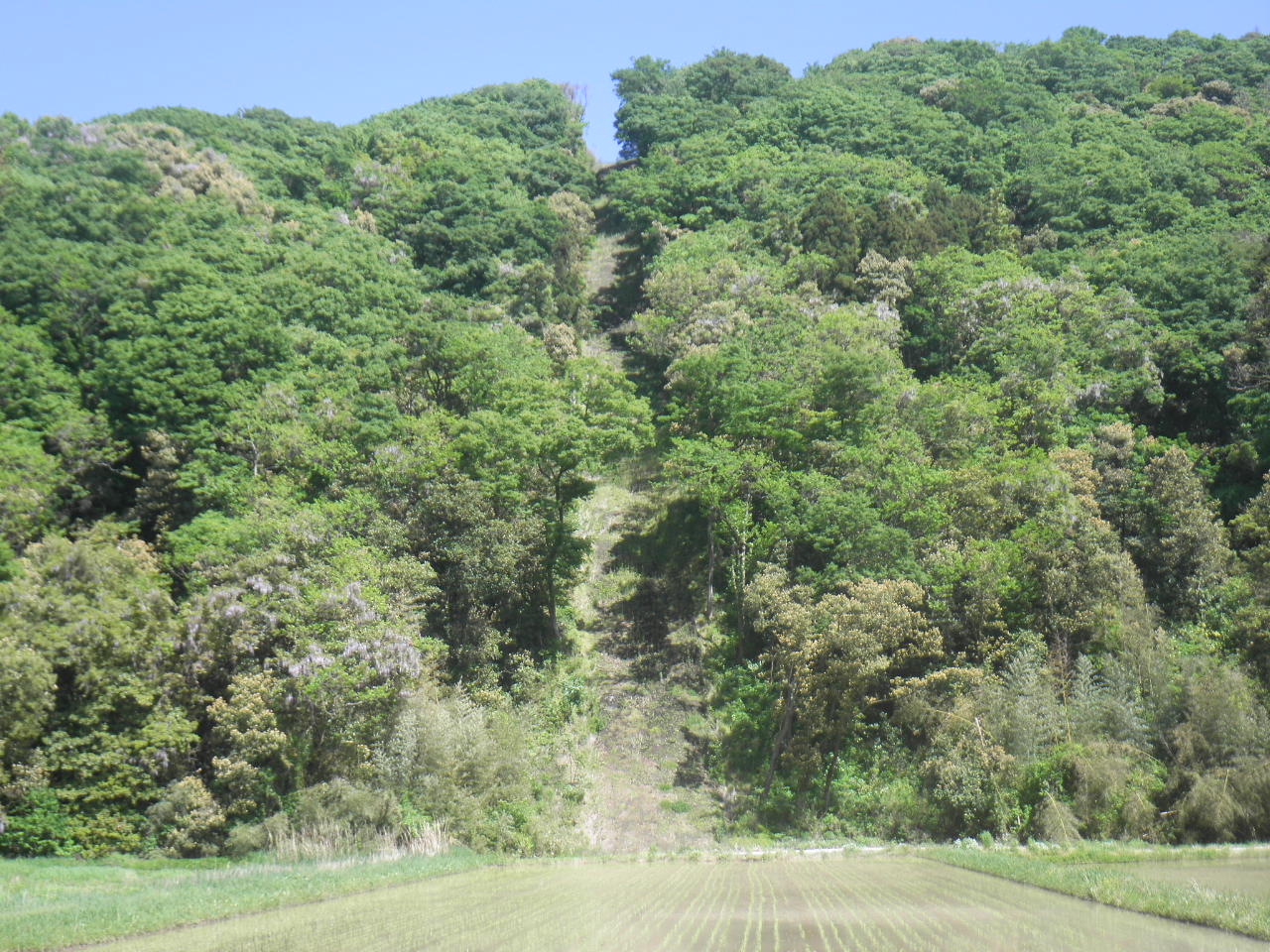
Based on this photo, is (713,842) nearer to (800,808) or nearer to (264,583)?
(800,808)

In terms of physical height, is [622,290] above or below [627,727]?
above

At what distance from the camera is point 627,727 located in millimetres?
35906

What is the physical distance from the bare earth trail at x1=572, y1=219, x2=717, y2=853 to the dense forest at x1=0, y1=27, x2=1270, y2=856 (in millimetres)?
1059

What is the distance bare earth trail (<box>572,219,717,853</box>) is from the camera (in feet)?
102

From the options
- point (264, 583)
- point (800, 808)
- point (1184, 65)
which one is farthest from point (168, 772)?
point (1184, 65)

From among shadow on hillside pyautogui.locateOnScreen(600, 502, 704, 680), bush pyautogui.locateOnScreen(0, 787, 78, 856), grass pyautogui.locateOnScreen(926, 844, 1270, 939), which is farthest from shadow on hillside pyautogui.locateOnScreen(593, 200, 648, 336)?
grass pyautogui.locateOnScreen(926, 844, 1270, 939)

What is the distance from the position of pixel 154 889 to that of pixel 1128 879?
21048mm

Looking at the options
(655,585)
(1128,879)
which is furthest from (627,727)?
(1128,879)

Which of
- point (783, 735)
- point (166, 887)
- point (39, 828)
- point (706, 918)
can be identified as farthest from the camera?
point (783, 735)

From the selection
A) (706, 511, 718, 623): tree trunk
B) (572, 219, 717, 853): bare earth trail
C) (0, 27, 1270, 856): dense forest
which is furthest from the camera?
(706, 511, 718, 623): tree trunk

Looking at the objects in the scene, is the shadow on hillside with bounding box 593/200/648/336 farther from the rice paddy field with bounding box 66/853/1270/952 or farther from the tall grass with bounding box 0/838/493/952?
the rice paddy field with bounding box 66/853/1270/952

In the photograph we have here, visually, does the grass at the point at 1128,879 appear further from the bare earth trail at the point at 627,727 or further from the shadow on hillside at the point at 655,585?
the shadow on hillside at the point at 655,585

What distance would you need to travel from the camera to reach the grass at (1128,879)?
14641mm

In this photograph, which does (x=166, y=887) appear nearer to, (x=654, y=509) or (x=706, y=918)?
(x=706, y=918)
